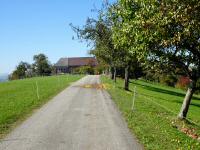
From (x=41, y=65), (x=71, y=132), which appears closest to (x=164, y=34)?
(x=71, y=132)

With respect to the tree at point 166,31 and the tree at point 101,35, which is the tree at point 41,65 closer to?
the tree at point 101,35

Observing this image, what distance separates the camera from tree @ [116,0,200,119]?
611 inches

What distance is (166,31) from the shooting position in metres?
18.8

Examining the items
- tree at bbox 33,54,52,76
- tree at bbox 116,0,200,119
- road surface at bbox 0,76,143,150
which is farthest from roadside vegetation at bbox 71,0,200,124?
tree at bbox 33,54,52,76

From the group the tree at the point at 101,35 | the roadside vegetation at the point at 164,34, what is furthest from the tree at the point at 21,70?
the roadside vegetation at the point at 164,34

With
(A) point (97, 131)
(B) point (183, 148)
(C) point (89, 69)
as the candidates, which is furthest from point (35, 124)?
(C) point (89, 69)

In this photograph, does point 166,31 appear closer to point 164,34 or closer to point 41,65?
point 164,34

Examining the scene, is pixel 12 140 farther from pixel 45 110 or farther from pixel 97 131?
pixel 45 110

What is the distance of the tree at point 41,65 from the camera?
6850 inches

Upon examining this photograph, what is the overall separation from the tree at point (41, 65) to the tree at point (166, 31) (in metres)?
152

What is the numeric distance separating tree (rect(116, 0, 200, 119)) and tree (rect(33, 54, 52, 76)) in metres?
152

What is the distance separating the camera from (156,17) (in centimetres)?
1788

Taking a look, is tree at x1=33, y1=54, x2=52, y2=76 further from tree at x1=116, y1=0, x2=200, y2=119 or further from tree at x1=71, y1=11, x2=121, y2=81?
tree at x1=116, y1=0, x2=200, y2=119

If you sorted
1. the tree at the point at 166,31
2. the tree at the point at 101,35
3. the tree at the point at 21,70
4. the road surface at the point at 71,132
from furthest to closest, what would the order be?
the tree at the point at 21,70 → the tree at the point at 101,35 → the tree at the point at 166,31 → the road surface at the point at 71,132
